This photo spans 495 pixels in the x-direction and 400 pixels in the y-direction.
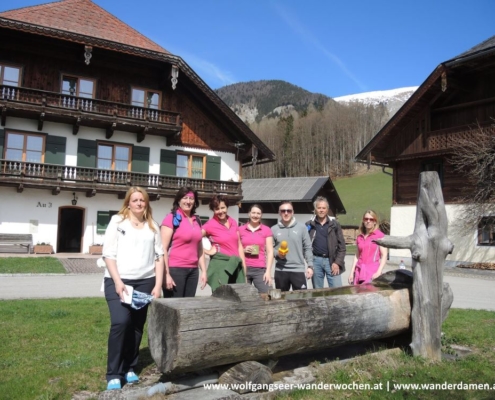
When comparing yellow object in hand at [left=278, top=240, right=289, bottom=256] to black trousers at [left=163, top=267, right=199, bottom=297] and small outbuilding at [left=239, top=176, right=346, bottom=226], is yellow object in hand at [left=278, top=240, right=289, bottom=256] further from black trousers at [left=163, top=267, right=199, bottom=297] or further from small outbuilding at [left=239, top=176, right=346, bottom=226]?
small outbuilding at [left=239, top=176, right=346, bottom=226]

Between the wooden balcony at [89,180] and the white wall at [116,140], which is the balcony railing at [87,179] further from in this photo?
the white wall at [116,140]

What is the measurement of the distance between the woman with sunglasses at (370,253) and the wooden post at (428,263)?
924 millimetres

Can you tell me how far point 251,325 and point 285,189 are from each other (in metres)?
32.6

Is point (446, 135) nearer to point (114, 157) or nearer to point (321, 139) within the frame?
point (114, 157)

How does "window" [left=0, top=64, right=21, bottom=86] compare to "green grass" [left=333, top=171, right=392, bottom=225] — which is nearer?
"window" [left=0, top=64, right=21, bottom=86]

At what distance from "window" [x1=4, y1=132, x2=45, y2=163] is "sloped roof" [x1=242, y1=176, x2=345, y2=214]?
772 inches

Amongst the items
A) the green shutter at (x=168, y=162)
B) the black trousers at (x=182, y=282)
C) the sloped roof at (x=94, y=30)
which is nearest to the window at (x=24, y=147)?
the sloped roof at (x=94, y=30)

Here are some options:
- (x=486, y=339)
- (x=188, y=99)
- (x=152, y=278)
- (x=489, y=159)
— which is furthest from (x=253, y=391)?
(x=188, y=99)

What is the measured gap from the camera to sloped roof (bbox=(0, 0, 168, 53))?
1902cm

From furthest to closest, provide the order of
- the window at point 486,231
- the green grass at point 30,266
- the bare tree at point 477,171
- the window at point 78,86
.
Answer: the window at point 78,86 < the window at point 486,231 < the bare tree at point 477,171 < the green grass at point 30,266

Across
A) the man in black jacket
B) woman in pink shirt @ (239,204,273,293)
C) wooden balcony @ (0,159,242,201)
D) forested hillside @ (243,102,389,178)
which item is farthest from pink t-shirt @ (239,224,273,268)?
forested hillside @ (243,102,389,178)

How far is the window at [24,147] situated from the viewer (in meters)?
18.5

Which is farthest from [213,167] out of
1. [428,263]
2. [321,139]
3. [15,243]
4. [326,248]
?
[321,139]

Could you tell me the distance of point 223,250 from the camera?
550 centimetres
